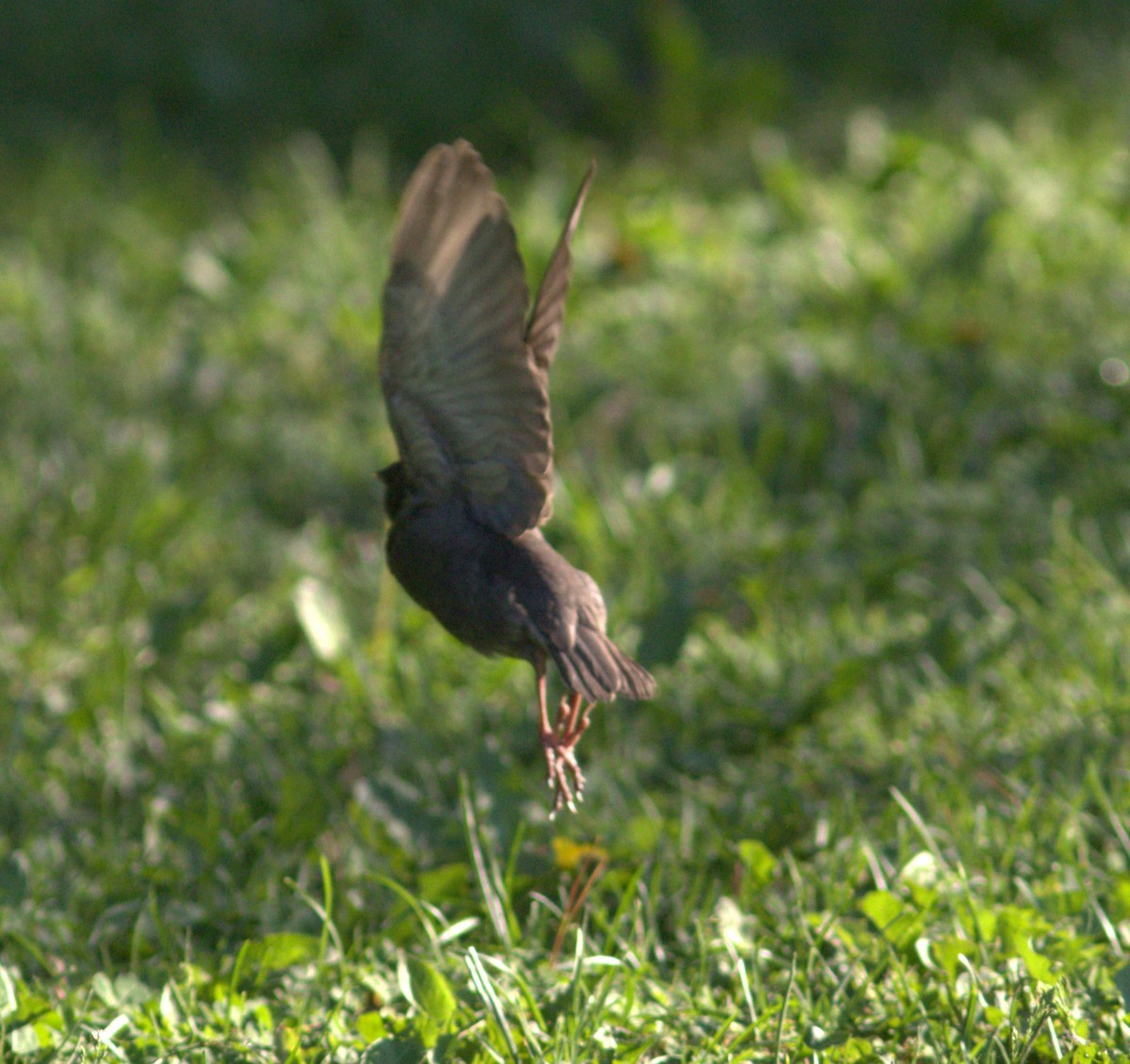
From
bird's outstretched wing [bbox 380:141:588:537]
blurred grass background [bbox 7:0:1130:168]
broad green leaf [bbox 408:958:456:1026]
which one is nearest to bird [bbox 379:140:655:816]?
bird's outstretched wing [bbox 380:141:588:537]

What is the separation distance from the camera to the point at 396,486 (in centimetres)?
262

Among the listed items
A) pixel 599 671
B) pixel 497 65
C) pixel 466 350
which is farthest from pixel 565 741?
pixel 497 65

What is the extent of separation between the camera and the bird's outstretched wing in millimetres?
2346

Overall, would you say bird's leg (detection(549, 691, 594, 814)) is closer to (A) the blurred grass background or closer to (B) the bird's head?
(B) the bird's head

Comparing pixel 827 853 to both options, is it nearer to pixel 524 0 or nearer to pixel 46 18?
pixel 524 0

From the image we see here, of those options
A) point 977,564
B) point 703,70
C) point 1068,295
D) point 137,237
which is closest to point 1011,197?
point 1068,295

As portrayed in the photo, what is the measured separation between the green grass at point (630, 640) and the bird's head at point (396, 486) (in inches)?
25.6

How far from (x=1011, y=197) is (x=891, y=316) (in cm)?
82

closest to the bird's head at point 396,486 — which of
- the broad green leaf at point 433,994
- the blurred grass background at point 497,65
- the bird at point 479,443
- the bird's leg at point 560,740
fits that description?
the bird at point 479,443

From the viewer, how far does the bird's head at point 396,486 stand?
2.60m

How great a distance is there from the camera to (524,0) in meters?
6.98

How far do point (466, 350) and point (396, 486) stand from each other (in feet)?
1.00

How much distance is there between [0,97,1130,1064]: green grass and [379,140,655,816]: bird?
510 millimetres

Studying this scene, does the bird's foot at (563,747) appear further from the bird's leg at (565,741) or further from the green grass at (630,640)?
the green grass at (630,640)
